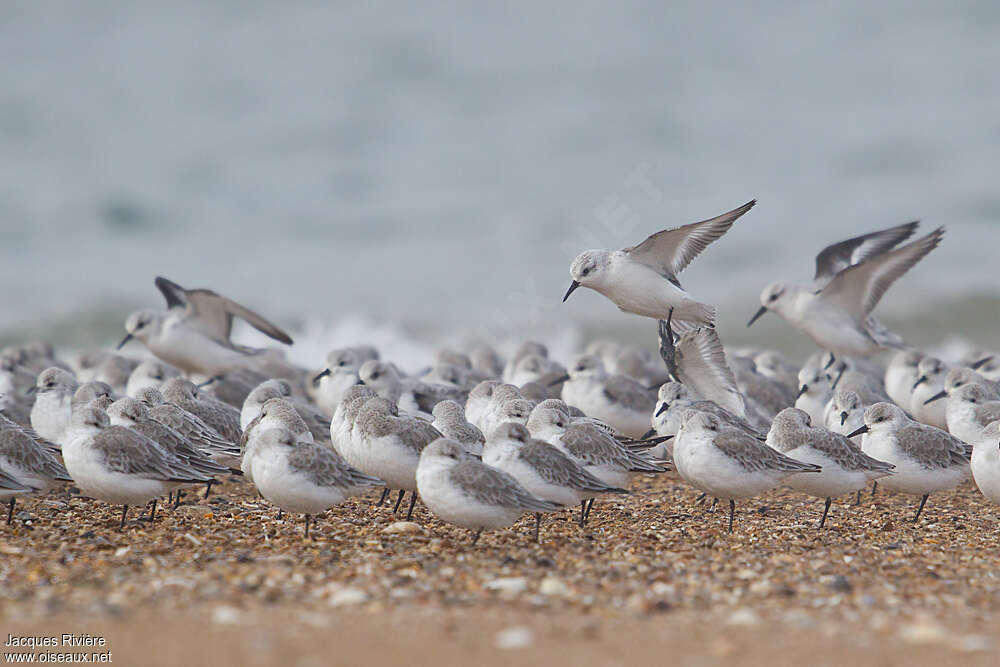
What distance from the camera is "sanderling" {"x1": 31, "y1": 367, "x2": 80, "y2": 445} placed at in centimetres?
877

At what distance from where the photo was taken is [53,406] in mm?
8844

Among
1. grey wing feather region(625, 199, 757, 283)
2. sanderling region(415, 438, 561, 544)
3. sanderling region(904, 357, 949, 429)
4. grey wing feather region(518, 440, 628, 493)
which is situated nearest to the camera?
sanderling region(415, 438, 561, 544)

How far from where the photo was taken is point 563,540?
659cm

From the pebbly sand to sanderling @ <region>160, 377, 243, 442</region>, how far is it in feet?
2.33

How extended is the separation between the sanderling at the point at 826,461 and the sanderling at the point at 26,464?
4571 mm

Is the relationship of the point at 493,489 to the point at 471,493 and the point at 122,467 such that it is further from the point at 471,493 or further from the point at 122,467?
the point at 122,467

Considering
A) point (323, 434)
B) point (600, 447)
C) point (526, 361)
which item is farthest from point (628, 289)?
point (526, 361)

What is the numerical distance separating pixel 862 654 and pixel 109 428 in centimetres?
459

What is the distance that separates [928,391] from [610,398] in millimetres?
3187

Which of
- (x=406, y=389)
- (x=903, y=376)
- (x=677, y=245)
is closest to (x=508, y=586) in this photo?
(x=677, y=245)

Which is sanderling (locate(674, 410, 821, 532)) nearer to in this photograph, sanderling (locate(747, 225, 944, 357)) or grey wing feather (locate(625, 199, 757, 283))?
grey wing feather (locate(625, 199, 757, 283))

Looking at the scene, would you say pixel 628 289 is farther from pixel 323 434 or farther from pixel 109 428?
pixel 109 428

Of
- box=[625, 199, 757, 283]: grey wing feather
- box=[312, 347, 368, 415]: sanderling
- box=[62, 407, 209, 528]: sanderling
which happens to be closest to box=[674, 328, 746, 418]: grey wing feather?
box=[625, 199, 757, 283]: grey wing feather

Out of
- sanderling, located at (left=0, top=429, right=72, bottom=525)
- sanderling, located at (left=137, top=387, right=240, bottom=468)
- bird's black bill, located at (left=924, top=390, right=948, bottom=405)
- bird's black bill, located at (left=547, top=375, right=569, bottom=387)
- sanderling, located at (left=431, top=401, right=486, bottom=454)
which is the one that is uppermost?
bird's black bill, located at (left=924, top=390, right=948, bottom=405)
